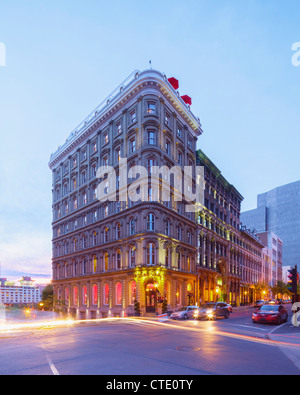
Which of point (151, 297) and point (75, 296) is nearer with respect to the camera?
point (151, 297)

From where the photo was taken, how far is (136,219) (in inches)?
1702

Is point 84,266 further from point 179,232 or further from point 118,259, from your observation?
point 179,232

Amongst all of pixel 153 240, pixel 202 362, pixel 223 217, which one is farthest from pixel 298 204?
pixel 202 362

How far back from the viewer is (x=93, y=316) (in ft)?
171

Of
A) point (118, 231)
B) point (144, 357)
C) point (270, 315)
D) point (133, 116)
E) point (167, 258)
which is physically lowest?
point (270, 315)

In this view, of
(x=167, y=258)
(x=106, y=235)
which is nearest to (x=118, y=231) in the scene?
(x=106, y=235)

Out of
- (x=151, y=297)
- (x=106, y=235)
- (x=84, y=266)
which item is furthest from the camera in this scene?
(x=84, y=266)

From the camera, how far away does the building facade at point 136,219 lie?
4284cm

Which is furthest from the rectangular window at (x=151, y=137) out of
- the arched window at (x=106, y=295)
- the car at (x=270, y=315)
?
the car at (x=270, y=315)

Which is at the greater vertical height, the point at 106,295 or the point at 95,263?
the point at 95,263

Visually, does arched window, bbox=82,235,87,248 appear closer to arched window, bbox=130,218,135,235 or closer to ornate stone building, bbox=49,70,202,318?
ornate stone building, bbox=49,70,202,318

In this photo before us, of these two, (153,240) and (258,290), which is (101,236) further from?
(258,290)

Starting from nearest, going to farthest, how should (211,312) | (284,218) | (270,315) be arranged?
1. (270,315)
2. (211,312)
3. (284,218)
